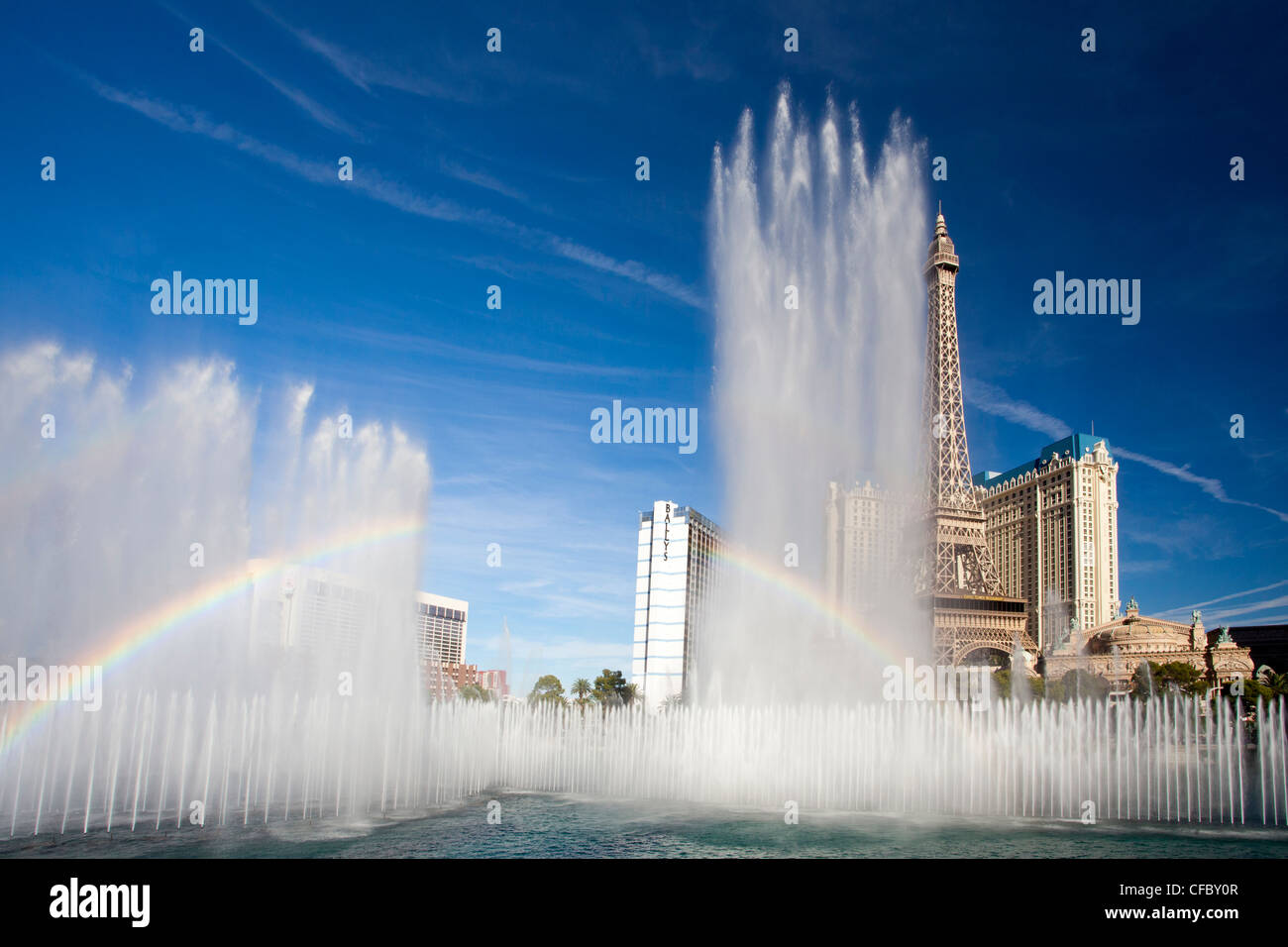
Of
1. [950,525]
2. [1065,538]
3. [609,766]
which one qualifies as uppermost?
[1065,538]

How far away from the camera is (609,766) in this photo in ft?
112

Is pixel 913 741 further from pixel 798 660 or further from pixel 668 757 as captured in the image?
pixel 798 660

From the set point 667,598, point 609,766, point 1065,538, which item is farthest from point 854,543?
point 609,766

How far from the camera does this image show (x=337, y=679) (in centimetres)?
2995

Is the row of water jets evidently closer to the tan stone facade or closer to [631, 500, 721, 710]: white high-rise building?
the tan stone facade

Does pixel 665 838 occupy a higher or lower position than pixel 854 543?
lower

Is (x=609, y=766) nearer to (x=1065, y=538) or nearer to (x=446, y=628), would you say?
(x=1065, y=538)

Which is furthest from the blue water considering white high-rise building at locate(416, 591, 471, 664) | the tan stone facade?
white high-rise building at locate(416, 591, 471, 664)

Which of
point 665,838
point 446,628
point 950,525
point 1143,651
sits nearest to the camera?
point 665,838

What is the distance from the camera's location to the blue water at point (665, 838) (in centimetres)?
1833

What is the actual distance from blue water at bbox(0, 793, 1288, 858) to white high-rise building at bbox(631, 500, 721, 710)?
94.3m

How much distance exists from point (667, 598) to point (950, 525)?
52.3 m

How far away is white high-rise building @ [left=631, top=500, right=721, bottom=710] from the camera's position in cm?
12100
